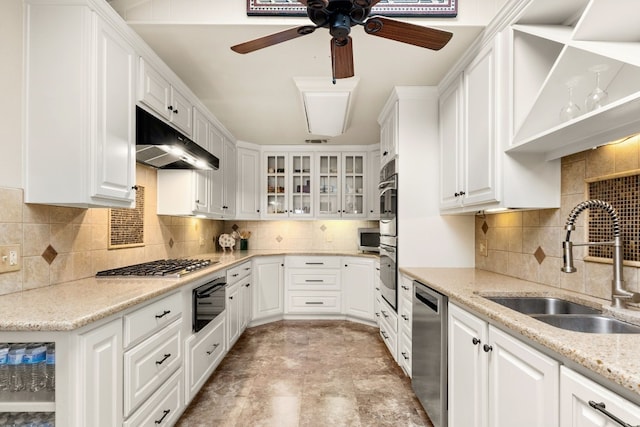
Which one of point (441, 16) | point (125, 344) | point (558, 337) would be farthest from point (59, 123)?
point (558, 337)

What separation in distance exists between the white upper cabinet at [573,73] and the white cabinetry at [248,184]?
3605mm

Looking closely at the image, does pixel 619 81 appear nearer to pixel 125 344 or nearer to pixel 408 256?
pixel 408 256

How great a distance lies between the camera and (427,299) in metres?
2.20

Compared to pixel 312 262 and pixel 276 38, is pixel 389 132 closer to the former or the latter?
pixel 276 38

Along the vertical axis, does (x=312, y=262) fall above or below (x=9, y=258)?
Result: below

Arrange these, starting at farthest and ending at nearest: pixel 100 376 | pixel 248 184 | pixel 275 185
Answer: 1. pixel 275 185
2. pixel 248 184
3. pixel 100 376

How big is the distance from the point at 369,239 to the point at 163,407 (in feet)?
10.1

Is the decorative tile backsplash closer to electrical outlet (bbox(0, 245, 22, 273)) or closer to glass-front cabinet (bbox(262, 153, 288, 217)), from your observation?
electrical outlet (bbox(0, 245, 22, 273))

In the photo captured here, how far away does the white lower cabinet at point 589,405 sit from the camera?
82cm

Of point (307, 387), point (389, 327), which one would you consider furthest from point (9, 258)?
point (389, 327)

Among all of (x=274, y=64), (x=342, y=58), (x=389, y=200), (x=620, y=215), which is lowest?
(x=620, y=215)

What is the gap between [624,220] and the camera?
1.56m

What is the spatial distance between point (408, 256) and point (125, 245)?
2207 millimetres

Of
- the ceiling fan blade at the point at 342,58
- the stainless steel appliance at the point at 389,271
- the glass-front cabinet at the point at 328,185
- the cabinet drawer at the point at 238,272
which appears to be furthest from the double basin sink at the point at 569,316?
the glass-front cabinet at the point at 328,185
